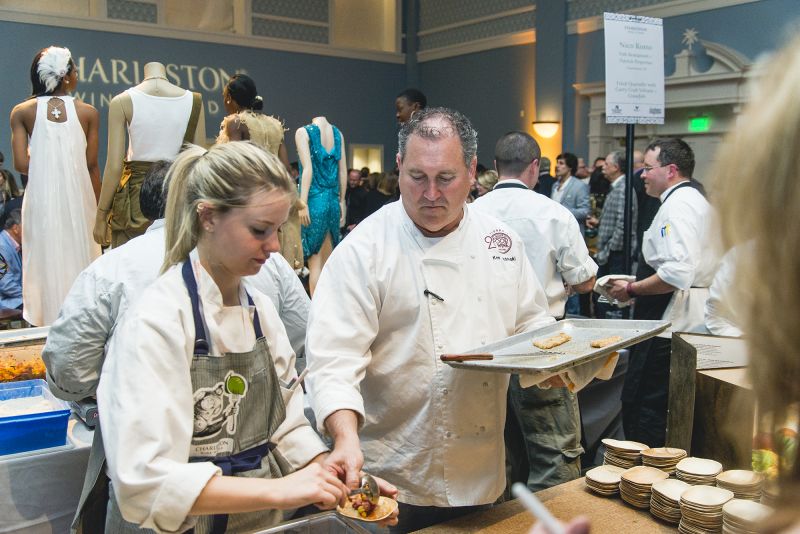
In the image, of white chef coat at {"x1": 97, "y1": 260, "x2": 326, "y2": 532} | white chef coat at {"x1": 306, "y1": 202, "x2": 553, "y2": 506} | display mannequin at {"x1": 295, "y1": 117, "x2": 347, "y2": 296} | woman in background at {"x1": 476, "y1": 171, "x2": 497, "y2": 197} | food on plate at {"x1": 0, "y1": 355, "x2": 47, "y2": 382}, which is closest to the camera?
white chef coat at {"x1": 97, "y1": 260, "x2": 326, "y2": 532}

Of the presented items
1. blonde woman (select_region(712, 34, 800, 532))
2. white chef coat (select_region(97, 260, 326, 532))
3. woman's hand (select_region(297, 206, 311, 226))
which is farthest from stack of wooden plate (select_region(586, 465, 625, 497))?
woman's hand (select_region(297, 206, 311, 226))

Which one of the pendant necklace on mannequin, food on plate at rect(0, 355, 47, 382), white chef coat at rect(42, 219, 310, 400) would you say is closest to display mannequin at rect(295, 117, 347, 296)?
the pendant necklace on mannequin

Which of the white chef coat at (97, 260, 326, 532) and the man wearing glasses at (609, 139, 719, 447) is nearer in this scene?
the white chef coat at (97, 260, 326, 532)

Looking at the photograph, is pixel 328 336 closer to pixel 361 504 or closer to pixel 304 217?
pixel 361 504

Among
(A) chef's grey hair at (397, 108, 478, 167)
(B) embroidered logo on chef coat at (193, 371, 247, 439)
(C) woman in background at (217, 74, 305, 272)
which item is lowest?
(B) embroidered logo on chef coat at (193, 371, 247, 439)

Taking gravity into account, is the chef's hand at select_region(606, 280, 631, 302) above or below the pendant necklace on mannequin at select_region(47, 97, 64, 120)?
below

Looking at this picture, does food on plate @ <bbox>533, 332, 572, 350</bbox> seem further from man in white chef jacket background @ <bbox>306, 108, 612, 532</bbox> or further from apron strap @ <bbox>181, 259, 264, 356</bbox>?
apron strap @ <bbox>181, 259, 264, 356</bbox>

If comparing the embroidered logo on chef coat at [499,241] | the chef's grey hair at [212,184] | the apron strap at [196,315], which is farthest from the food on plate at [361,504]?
the embroidered logo on chef coat at [499,241]

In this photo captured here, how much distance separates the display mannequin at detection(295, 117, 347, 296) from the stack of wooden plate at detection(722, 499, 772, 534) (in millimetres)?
3787

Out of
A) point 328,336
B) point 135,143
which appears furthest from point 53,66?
point 328,336

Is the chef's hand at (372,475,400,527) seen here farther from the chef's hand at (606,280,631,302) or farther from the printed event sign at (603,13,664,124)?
the printed event sign at (603,13,664,124)

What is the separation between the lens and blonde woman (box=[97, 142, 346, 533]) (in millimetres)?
1281

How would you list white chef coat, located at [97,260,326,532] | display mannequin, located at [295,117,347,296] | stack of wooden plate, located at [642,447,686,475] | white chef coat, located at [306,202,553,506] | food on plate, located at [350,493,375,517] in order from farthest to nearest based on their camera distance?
display mannequin, located at [295,117,347,296], stack of wooden plate, located at [642,447,686,475], white chef coat, located at [306,202,553,506], food on plate, located at [350,493,375,517], white chef coat, located at [97,260,326,532]

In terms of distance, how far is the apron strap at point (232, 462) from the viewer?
1.45 m
